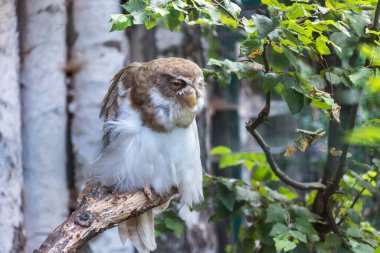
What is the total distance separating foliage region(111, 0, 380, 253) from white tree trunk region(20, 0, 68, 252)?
625 mm

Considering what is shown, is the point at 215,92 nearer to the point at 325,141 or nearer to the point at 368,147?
the point at 325,141

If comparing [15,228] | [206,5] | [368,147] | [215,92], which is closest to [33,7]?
[15,228]

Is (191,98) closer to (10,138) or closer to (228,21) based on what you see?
(228,21)

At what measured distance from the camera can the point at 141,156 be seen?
2.42 meters

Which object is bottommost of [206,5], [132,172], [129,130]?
[132,172]

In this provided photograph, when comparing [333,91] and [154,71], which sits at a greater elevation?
[154,71]

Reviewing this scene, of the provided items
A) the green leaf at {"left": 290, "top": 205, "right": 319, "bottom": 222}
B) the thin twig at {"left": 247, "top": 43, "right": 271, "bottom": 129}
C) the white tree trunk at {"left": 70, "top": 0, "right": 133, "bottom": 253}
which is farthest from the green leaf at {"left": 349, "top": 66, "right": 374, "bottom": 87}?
the white tree trunk at {"left": 70, "top": 0, "right": 133, "bottom": 253}

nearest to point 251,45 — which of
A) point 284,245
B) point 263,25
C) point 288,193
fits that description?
point 263,25

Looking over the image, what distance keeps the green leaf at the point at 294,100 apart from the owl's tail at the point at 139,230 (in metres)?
0.73

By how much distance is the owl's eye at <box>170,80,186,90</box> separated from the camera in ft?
7.63

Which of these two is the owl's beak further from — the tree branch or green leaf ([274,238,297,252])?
green leaf ([274,238,297,252])

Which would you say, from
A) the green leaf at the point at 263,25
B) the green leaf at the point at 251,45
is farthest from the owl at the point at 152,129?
the green leaf at the point at 263,25

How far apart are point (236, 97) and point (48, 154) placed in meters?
2.34

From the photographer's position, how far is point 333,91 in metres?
2.66
